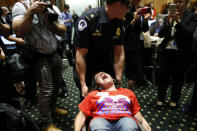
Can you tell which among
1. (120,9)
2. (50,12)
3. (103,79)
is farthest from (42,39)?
(120,9)

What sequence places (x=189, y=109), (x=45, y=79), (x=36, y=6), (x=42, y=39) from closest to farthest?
(x=36, y=6) < (x=42, y=39) < (x=45, y=79) < (x=189, y=109)

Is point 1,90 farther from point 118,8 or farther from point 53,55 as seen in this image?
point 118,8

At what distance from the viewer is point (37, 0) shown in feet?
5.00

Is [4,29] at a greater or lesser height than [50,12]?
lesser

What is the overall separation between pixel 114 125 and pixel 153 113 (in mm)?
1289

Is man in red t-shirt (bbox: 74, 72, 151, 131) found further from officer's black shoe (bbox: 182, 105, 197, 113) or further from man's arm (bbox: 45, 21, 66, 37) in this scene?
officer's black shoe (bbox: 182, 105, 197, 113)

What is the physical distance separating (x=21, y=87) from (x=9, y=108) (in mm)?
1984

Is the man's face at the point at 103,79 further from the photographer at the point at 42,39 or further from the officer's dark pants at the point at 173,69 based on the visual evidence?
the officer's dark pants at the point at 173,69

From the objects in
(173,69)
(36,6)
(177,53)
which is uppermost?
(36,6)

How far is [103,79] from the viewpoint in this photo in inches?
64.8

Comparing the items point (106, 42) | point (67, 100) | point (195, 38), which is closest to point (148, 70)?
point (195, 38)

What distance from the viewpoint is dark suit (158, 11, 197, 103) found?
2.00 meters

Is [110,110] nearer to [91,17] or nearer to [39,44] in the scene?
[91,17]

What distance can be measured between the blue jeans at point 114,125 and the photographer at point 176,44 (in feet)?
4.22
